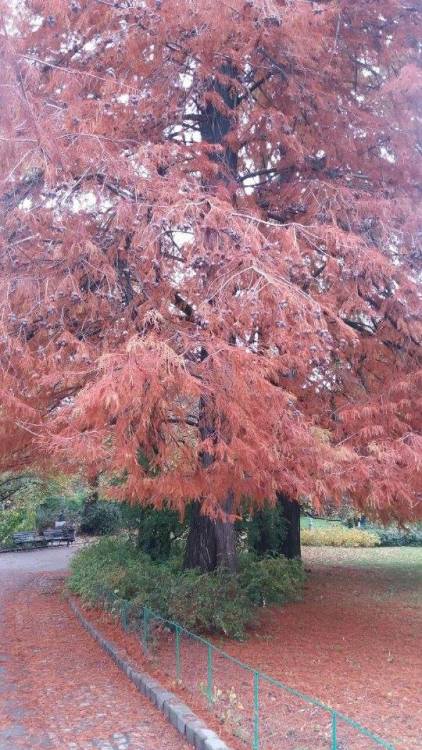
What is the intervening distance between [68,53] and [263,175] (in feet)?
12.3

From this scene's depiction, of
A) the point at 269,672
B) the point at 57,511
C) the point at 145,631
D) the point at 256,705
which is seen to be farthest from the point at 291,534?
the point at 57,511

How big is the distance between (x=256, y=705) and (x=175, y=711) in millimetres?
1174

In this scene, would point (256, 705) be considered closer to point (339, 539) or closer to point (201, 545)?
point (201, 545)

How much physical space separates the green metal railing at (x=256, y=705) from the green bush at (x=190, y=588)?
2.05 ft

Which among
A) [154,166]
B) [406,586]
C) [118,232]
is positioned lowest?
[406,586]

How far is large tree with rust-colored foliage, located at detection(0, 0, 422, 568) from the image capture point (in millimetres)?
7086

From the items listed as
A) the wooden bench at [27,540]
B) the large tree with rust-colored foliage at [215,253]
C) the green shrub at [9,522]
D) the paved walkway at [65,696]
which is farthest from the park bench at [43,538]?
the large tree with rust-colored foliage at [215,253]

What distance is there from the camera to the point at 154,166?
861 cm

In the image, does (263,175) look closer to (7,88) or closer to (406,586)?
(7,88)

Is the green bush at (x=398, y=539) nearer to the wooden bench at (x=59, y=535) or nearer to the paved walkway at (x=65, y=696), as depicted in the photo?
the wooden bench at (x=59, y=535)

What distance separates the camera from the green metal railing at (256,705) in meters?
5.69

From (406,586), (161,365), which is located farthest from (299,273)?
(406,586)

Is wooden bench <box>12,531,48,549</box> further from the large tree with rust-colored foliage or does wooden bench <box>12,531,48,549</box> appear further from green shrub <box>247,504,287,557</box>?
the large tree with rust-colored foliage

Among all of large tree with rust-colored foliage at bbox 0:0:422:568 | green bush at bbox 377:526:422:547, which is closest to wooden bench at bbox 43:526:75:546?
green bush at bbox 377:526:422:547
